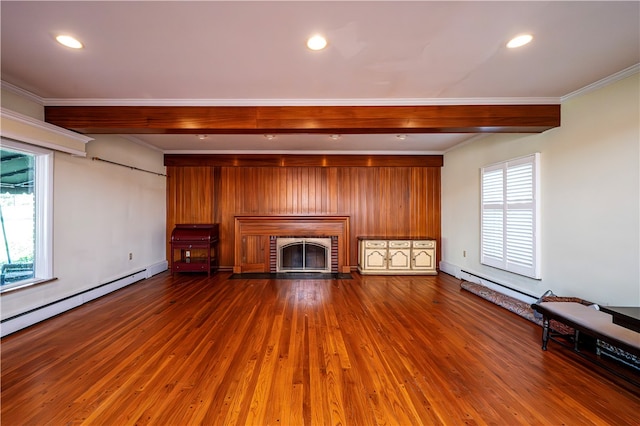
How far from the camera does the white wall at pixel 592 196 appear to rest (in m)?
2.57

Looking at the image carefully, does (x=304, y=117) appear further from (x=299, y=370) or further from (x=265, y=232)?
(x=265, y=232)

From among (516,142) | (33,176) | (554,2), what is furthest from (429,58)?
(33,176)

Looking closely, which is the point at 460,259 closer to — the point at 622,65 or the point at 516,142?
the point at 516,142

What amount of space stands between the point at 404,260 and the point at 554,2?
4605mm

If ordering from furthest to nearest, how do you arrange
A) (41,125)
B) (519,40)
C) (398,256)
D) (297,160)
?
(297,160), (398,256), (41,125), (519,40)

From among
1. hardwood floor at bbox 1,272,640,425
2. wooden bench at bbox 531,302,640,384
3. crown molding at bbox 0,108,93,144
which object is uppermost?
crown molding at bbox 0,108,93,144

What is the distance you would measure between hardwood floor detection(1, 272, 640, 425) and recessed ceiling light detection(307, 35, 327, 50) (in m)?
2.74

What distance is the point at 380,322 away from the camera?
3.19 meters

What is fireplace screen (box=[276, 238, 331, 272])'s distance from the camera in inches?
226

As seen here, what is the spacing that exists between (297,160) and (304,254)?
2.16m

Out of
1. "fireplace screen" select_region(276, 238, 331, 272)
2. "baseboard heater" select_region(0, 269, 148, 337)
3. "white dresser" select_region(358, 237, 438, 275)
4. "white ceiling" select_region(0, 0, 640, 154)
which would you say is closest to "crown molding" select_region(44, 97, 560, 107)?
"white ceiling" select_region(0, 0, 640, 154)

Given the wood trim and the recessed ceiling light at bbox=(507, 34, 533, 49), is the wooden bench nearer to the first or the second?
the recessed ceiling light at bbox=(507, 34, 533, 49)

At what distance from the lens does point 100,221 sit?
407 centimetres

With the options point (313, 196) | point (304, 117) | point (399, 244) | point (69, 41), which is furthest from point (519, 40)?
point (313, 196)
